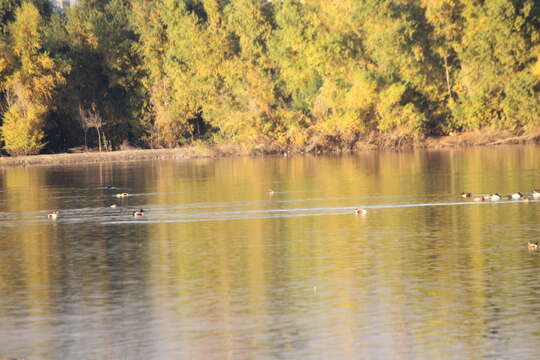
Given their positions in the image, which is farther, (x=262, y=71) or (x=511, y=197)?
(x=262, y=71)

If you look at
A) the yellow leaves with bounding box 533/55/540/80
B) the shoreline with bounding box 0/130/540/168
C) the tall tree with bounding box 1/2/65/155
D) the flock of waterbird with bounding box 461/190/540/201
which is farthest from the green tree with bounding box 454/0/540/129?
the flock of waterbird with bounding box 461/190/540/201

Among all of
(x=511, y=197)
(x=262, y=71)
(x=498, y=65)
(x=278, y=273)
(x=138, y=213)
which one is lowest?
(x=278, y=273)

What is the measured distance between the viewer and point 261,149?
301 ft

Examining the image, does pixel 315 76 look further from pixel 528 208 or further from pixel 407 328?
pixel 407 328

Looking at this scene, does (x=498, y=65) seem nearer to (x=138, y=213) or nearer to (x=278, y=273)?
(x=138, y=213)

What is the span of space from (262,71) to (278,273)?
65.4 m

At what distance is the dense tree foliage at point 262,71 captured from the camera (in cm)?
8100

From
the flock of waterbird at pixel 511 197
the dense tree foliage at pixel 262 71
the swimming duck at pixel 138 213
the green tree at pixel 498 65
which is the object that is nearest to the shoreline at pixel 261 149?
the dense tree foliage at pixel 262 71

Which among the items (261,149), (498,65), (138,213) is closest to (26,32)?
(261,149)

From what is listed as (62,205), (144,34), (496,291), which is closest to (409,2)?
(144,34)

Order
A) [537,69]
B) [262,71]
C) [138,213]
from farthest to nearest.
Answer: [262,71] < [537,69] < [138,213]

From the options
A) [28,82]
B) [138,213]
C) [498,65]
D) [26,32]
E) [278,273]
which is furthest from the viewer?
[26,32]

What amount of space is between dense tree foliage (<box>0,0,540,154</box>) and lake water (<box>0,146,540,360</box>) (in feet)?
95.7

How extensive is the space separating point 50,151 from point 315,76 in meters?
27.6
